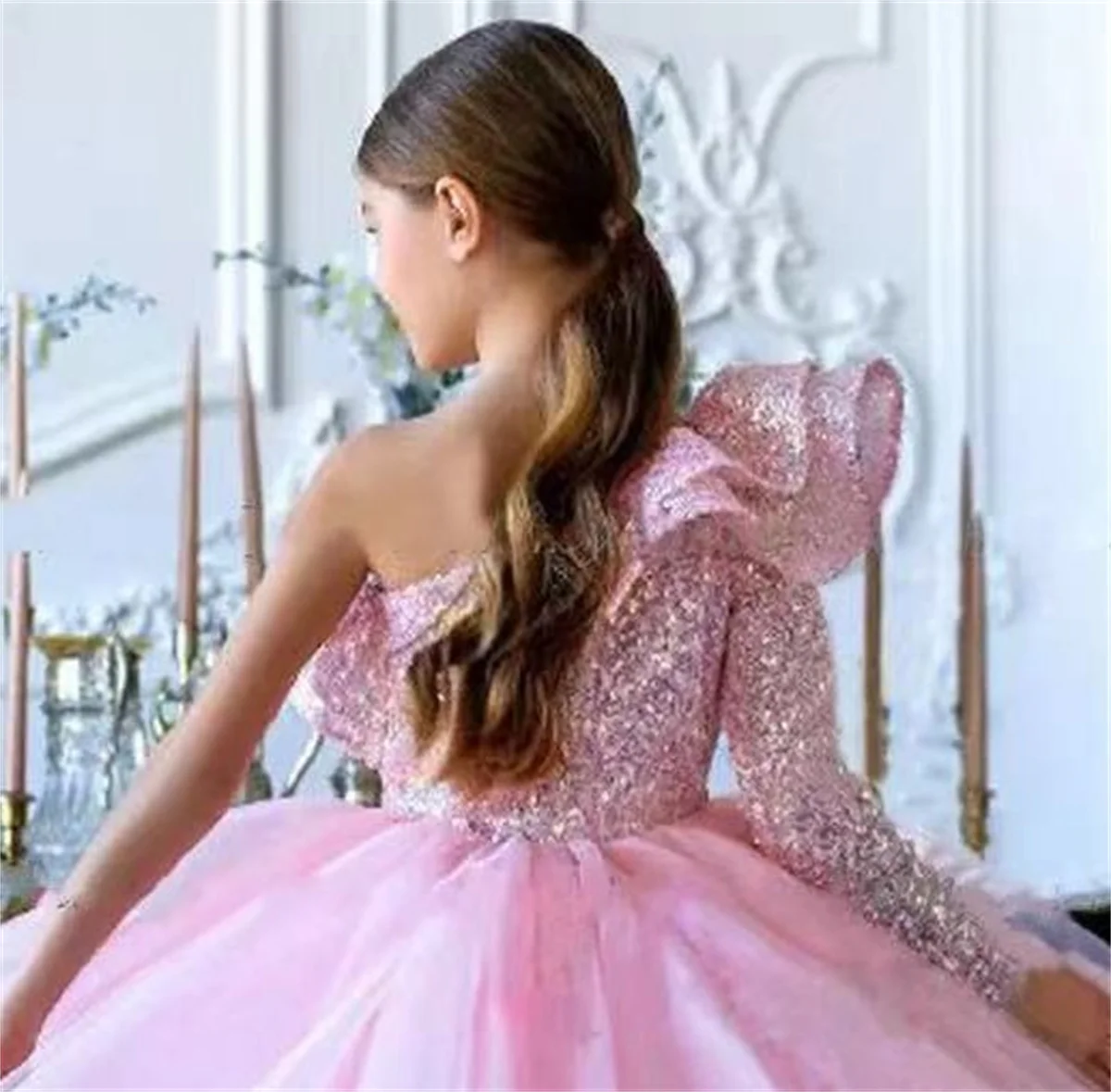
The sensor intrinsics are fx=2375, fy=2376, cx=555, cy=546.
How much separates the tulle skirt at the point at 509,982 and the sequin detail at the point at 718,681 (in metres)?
0.01

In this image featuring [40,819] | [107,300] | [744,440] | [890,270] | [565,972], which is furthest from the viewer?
[890,270]

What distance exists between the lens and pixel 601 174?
813 mm

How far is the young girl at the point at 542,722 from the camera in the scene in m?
0.74

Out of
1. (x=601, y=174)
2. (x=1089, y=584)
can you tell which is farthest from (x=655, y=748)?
(x=1089, y=584)

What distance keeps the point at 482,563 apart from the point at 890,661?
1233mm

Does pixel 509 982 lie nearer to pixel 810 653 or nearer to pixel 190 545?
pixel 810 653

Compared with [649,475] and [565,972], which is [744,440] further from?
[565,972]

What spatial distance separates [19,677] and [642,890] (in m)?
0.42

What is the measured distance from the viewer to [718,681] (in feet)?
2.68

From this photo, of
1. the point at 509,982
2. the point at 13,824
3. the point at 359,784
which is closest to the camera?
the point at 509,982

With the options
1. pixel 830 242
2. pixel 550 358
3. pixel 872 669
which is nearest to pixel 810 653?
pixel 550 358

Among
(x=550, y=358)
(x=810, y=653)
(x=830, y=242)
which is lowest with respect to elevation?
(x=810, y=653)

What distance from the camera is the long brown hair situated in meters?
0.77

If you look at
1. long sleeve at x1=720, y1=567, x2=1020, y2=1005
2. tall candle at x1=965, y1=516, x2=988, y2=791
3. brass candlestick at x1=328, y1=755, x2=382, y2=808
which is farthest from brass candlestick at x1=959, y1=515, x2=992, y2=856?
long sleeve at x1=720, y1=567, x2=1020, y2=1005
